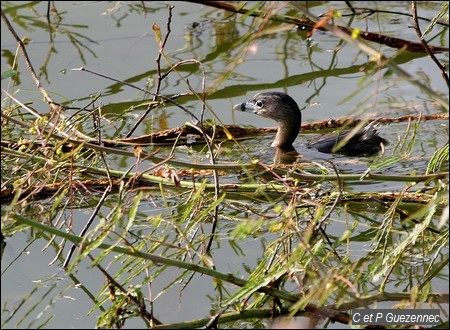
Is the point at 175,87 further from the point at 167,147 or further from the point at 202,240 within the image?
the point at 202,240

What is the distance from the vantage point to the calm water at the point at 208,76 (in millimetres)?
5445

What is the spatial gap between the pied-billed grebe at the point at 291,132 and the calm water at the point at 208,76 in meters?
0.10

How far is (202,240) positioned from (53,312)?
0.84 meters

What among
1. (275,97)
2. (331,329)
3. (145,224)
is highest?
(275,97)

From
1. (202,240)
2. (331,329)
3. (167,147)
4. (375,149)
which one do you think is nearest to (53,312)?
(202,240)

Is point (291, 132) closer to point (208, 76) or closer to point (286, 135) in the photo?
point (286, 135)

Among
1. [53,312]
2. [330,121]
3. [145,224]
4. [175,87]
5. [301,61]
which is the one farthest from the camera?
[301,61]

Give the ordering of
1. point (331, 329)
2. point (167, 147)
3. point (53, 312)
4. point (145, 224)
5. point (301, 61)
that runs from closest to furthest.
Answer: point (331, 329)
point (53, 312)
point (145, 224)
point (167, 147)
point (301, 61)

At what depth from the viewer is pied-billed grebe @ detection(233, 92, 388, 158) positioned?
736 centimetres

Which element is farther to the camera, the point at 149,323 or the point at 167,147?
the point at 167,147

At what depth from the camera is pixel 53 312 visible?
4684 mm

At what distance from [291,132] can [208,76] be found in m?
1.01

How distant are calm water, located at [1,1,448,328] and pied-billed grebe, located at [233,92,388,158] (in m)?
0.10

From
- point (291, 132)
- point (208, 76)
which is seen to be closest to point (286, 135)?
point (291, 132)
